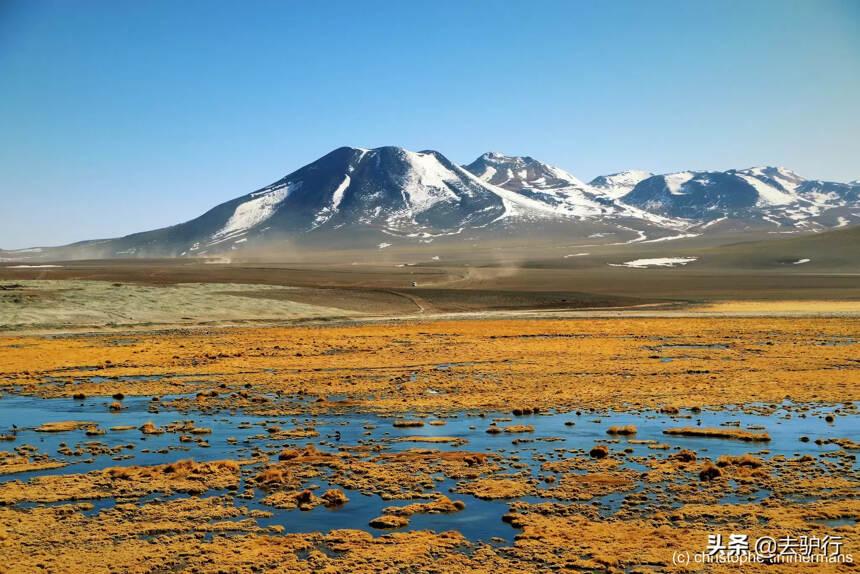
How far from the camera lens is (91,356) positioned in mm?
45344

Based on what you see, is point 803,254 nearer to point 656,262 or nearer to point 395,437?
point 656,262

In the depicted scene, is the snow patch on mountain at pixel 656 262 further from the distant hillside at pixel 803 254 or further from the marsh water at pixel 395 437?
the marsh water at pixel 395 437

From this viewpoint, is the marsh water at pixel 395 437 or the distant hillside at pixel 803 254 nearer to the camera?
the marsh water at pixel 395 437

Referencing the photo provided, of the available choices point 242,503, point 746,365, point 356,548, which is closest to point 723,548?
point 356,548

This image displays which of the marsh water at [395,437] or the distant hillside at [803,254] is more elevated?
the distant hillside at [803,254]

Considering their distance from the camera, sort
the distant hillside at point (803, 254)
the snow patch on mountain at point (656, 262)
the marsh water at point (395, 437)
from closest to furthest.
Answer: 1. the marsh water at point (395, 437)
2. the distant hillside at point (803, 254)
3. the snow patch on mountain at point (656, 262)

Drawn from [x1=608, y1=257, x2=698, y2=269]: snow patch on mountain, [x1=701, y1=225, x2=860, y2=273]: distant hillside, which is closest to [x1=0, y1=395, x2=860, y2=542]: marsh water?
[x1=701, y1=225, x2=860, y2=273]: distant hillside

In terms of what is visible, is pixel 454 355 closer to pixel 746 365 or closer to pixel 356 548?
pixel 746 365

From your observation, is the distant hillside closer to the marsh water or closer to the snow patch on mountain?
the snow patch on mountain

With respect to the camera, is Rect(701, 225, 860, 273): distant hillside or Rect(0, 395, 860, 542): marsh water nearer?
Rect(0, 395, 860, 542): marsh water

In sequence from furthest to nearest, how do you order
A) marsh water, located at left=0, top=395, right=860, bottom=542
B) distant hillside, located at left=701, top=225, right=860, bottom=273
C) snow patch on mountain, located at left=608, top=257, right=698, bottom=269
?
snow patch on mountain, located at left=608, top=257, right=698, bottom=269 → distant hillside, located at left=701, top=225, right=860, bottom=273 → marsh water, located at left=0, top=395, right=860, bottom=542

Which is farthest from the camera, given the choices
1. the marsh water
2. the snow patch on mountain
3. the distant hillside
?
the snow patch on mountain

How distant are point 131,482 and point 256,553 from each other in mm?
6062

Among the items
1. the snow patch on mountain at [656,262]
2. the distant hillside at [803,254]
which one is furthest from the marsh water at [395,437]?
the snow patch on mountain at [656,262]
